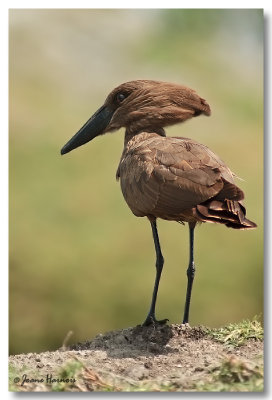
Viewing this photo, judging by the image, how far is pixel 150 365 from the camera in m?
5.12

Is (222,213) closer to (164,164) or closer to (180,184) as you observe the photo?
(180,184)

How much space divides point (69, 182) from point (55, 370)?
148cm

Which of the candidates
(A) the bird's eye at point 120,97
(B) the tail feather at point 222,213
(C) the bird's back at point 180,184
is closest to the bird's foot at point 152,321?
(C) the bird's back at point 180,184

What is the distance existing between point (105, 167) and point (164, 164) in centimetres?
112

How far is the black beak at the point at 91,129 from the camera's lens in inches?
230

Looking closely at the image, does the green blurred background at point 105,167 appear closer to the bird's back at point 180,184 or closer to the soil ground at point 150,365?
the soil ground at point 150,365

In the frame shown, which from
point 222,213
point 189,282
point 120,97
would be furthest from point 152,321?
point 120,97

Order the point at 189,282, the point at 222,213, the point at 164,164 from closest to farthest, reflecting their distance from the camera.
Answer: the point at 222,213
the point at 164,164
the point at 189,282

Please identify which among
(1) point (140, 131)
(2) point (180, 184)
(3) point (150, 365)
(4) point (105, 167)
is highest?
(1) point (140, 131)

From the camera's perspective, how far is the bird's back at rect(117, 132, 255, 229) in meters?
4.89

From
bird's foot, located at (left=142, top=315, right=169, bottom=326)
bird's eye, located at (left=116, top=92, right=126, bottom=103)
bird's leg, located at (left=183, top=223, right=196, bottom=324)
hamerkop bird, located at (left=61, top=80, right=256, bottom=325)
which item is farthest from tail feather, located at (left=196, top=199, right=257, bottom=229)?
bird's eye, located at (left=116, top=92, right=126, bottom=103)

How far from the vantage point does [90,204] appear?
20.1 feet

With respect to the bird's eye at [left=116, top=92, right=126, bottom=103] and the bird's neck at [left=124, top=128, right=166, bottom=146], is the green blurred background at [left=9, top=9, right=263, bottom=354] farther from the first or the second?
→ the bird's eye at [left=116, top=92, right=126, bottom=103]
